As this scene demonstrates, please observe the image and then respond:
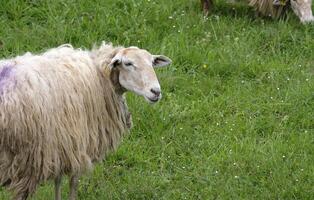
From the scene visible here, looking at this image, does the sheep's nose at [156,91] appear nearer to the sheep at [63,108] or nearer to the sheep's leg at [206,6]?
the sheep at [63,108]

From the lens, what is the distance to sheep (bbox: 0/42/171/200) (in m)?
4.64

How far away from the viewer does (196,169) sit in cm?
602

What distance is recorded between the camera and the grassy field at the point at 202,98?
5.84m

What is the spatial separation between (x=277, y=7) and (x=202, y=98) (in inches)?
86.1

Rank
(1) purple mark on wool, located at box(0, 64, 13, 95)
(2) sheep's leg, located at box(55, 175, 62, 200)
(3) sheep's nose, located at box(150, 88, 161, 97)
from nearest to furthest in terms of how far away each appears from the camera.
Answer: (1) purple mark on wool, located at box(0, 64, 13, 95)
(3) sheep's nose, located at box(150, 88, 161, 97)
(2) sheep's leg, located at box(55, 175, 62, 200)

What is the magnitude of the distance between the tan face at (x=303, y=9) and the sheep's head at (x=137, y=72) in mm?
3954

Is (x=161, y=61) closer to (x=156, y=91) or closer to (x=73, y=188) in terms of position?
(x=156, y=91)

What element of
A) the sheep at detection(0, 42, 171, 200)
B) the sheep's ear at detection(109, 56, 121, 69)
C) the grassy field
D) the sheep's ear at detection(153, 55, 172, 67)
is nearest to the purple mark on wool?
the sheep at detection(0, 42, 171, 200)

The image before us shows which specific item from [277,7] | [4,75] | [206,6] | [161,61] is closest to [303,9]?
[277,7]

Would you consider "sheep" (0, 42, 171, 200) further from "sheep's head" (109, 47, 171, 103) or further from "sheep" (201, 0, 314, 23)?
"sheep" (201, 0, 314, 23)

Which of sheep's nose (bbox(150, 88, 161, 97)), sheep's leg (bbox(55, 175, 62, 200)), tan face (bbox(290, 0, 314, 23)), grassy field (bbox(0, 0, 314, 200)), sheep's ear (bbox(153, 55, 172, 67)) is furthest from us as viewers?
→ tan face (bbox(290, 0, 314, 23))

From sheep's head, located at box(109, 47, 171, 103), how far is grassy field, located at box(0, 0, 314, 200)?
3.53 feet

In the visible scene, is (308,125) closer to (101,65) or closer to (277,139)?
(277,139)

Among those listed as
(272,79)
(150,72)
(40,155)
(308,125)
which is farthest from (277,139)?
(40,155)
